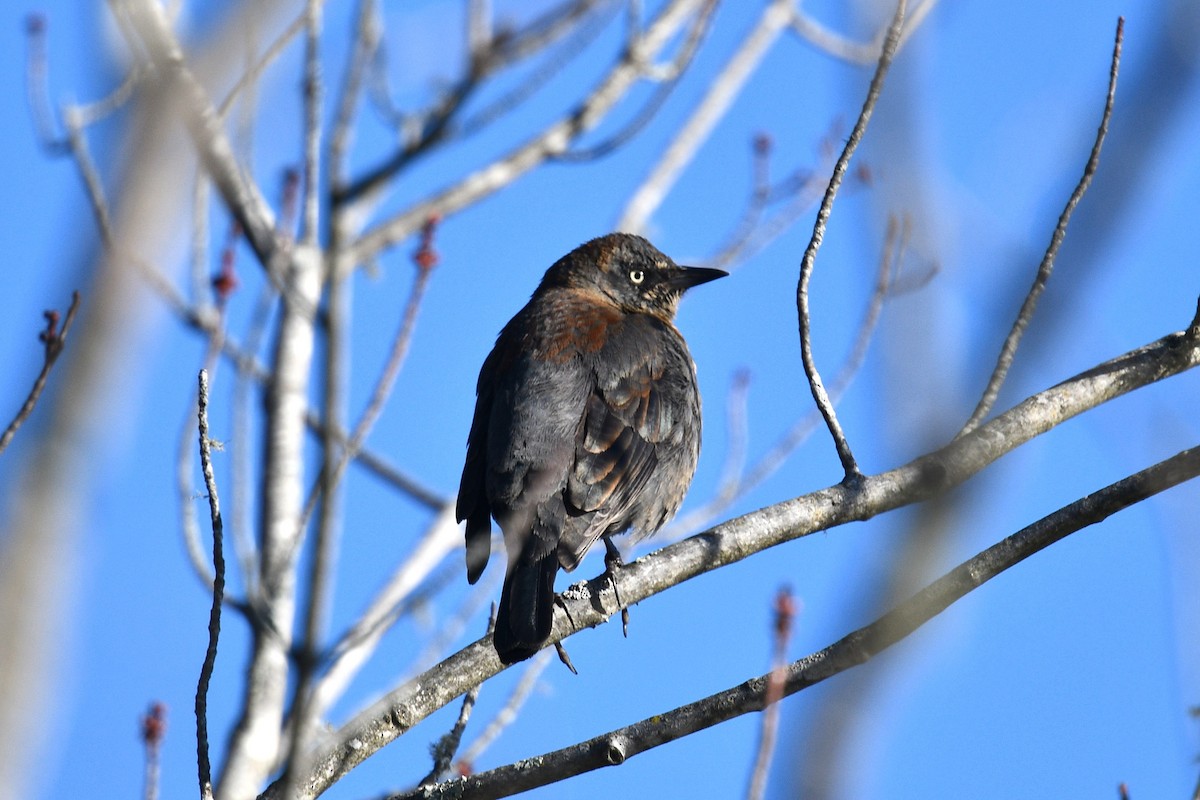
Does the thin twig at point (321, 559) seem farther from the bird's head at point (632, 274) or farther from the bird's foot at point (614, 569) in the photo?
the bird's head at point (632, 274)

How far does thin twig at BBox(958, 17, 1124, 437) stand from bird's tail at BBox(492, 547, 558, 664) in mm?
1515

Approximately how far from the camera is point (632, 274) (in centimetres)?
725

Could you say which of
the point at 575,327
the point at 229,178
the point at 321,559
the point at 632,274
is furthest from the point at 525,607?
the point at 229,178

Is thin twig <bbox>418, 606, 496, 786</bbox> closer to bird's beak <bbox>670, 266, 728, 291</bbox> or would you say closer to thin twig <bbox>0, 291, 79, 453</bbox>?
thin twig <bbox>0, 291, 79, 453</bbox>

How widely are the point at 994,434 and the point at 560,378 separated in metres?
2.06

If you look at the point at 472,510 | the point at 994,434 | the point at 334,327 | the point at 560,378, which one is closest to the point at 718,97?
the point at 560,378

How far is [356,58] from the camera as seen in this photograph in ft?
8.80

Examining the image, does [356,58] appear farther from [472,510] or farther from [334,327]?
[472,510]

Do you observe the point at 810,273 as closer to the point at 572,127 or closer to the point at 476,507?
the point at 476,507

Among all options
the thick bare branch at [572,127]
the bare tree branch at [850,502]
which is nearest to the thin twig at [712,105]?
Result: the thick bare branch at [572,127]

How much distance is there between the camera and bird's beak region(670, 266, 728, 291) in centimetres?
718

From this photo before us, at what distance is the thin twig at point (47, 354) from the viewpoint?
11.1 feet

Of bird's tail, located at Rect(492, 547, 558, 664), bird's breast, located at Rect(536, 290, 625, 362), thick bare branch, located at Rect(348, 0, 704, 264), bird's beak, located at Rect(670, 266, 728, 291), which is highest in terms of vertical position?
thick bare branch, located at Rect(348, 0, 704, 264)

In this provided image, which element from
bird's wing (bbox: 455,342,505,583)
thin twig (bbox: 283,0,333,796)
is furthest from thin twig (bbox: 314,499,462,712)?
thin twig (bbox: 283,0,333,796)
